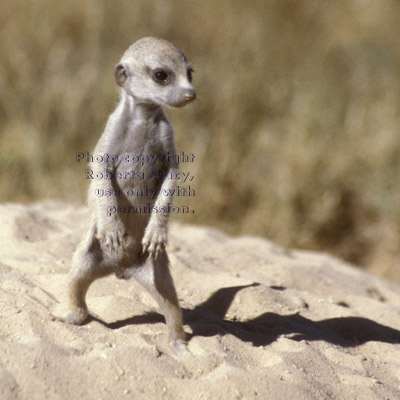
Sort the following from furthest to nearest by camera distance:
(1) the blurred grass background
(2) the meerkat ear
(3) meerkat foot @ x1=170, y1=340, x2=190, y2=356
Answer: (1) the blurred grass background < (2) the meerkat ear < (3) meerkat foot @ x1=170, y1=340, x2=190, y2=356

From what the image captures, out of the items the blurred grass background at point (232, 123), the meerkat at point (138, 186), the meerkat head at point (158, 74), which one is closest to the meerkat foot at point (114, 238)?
the meerkat at point (138, 186)

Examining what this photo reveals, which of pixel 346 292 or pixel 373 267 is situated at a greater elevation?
pixel 346 292

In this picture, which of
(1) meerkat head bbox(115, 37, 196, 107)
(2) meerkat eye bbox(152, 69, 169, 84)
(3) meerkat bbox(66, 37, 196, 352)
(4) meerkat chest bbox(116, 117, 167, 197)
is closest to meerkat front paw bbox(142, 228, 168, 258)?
(3) meerkat bbox(66, 37, 196, 352)

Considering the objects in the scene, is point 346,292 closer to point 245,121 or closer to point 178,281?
point 178,281

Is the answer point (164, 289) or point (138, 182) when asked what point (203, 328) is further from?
point (138, 182)

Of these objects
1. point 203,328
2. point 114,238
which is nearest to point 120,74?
point 114,238

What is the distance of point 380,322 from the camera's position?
4.06 m

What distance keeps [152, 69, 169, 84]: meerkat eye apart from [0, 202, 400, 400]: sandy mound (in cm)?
125

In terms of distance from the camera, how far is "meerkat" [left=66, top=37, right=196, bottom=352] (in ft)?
10.0

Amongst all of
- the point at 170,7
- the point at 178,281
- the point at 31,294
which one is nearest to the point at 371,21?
the point at 170,7

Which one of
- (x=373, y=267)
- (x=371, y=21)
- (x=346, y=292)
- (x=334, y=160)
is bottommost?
(x=373, y=267)

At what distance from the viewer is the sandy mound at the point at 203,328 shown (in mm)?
2568

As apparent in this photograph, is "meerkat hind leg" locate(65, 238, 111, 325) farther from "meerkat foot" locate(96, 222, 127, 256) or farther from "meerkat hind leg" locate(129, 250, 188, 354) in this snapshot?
"meerkat hind leg" locate(129, 250, 188, 354)

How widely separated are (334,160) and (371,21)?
12.2 feet
